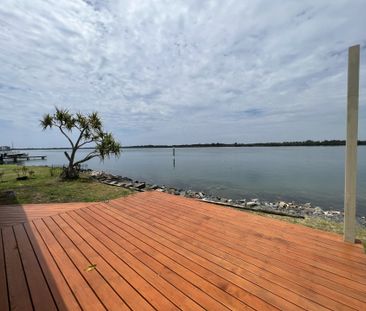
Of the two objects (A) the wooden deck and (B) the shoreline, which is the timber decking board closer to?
(A) the wooden deck

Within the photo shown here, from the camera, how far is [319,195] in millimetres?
11906

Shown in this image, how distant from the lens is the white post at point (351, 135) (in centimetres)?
275

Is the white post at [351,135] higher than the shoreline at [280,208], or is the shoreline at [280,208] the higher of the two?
the white post at [351,135]

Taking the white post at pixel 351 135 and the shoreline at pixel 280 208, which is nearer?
the white post at pixel 351 135

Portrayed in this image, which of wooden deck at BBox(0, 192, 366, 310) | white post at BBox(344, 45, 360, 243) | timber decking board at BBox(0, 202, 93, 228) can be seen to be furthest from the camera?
timber decking board at BBox(0, 202, 93, 228)

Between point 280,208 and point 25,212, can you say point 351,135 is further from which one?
point 280,208

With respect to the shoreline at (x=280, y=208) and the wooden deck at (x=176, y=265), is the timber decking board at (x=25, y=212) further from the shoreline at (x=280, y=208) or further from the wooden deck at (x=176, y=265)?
the shoreline at (x=280, y=208)

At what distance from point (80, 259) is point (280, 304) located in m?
2.01

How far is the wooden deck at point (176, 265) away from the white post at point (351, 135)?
31 centimetres

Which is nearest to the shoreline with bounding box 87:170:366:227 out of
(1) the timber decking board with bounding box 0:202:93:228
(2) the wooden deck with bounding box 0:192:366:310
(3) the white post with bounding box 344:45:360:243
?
(2) the wooden deck with bounding box 0:192:366:310

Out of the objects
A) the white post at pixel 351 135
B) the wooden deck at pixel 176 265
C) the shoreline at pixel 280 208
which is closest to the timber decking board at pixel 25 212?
the wooden deck at pixel 176 265

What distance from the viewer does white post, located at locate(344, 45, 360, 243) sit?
275cm

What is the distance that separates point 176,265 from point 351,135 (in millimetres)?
2583

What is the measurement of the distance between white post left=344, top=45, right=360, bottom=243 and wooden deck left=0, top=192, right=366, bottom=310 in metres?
0.31
